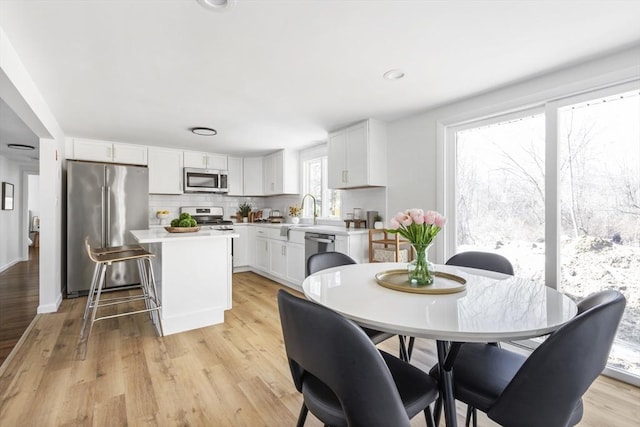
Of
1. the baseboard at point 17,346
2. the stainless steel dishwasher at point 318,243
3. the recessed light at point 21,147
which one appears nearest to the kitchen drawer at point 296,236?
the stainless steel dishwasher at point 318,243

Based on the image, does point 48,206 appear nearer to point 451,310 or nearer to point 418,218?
point 418,218

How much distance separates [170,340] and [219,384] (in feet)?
2.95

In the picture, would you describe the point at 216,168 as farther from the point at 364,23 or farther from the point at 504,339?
the point at 504,339

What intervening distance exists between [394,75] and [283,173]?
306 centimetres

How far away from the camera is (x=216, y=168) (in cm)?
538

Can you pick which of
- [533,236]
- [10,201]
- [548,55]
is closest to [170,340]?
[533,236]

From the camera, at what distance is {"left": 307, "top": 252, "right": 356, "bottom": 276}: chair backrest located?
1.95m

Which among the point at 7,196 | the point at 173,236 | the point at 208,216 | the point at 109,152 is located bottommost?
the point at 173,236

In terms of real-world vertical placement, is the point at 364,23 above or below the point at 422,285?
above

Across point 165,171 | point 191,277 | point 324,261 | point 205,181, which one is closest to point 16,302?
point 165,171

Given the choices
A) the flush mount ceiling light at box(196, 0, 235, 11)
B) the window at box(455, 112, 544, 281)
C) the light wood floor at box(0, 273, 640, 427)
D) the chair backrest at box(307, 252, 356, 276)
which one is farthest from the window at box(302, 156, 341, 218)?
the flush mount ceiling light at box(196, 0, 235, 11)

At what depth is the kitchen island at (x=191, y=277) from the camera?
2.73m

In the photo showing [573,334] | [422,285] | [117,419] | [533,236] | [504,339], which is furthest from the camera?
[533,236]

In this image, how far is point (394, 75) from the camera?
2350 mm
